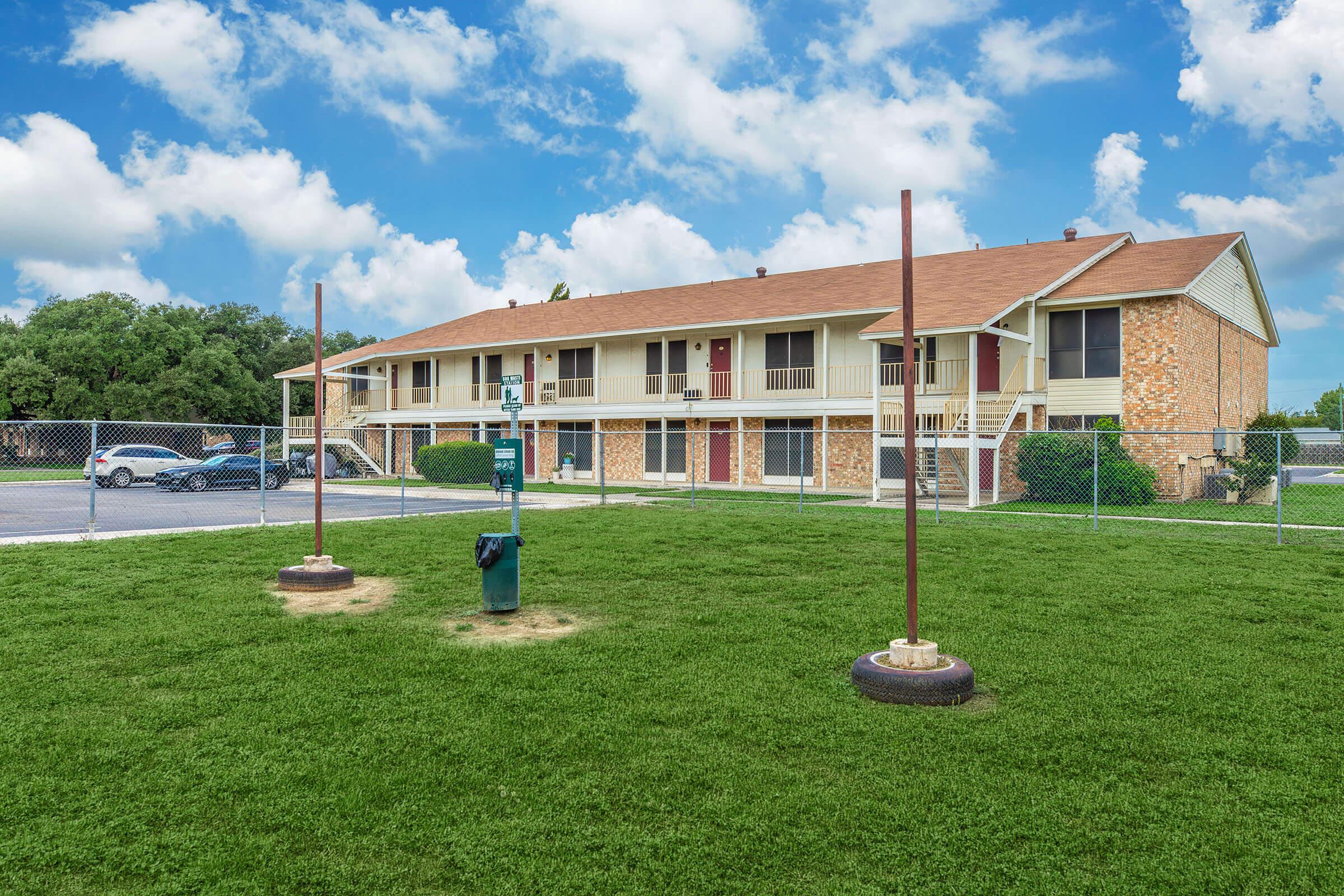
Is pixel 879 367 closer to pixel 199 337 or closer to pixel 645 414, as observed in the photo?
pixel 645 414

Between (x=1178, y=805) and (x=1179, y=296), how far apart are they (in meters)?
20.1

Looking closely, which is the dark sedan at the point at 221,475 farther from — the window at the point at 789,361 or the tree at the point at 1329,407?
the tree at the point at 1329,407

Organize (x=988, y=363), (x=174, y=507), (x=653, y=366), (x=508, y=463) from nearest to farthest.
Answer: (x=508, y=463)
(x=174, y=507)
(x=988, y=363)
(x=653, y=366)

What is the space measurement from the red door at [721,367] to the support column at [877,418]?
20.7 ft

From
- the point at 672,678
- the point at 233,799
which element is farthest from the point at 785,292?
the point at 233,799

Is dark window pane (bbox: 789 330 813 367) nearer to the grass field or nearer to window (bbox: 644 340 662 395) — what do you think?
window (bbox: 644 340 662 395)

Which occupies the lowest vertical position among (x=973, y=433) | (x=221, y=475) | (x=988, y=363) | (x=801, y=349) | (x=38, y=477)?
(x=38, y=477)

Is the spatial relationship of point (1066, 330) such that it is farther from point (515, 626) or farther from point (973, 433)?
point (515, 626)

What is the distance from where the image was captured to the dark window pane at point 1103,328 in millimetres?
21219

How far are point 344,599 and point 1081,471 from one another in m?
16.9

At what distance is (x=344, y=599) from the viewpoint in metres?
8.33

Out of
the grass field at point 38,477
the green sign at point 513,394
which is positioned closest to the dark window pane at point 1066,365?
the green sign at point 513,394

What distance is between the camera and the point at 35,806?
3670 mm

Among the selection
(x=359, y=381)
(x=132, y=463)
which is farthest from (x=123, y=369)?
(x=132, y=463)
